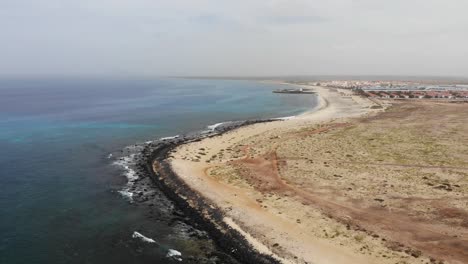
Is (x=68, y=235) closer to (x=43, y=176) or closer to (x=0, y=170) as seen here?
(x=43, y=176)

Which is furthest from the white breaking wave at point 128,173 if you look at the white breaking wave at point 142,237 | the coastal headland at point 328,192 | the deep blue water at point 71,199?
the white breaking wave at point 142,237

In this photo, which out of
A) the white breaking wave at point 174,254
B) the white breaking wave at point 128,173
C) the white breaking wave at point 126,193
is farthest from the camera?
the white breaking wave at point 128,173

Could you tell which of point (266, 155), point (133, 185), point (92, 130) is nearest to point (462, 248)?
point (266, 155)

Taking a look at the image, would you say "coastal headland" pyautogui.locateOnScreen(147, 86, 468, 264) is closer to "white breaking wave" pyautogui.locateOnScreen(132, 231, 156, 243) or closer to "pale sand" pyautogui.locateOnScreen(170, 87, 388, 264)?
"pale sand" pyautogui.locateOnScreen(170, 87, 388, 264)

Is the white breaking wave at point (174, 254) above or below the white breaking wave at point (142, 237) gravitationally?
below

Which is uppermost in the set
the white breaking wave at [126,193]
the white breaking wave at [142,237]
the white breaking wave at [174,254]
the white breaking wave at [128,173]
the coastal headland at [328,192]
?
the coastal headland at [328,192]

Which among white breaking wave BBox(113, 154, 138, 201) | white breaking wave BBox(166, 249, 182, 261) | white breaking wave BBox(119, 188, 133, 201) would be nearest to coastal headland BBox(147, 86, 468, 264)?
white breaking wave BBox(113, 154, 138, 201)

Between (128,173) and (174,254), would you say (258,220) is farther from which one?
(128,173)

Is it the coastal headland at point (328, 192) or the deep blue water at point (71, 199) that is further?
the deep blue water at point (71, 199)

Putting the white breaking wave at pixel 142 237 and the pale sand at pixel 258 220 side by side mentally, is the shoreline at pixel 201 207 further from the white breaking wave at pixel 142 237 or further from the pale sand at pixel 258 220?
the white breaking wave at pixel 142 237
